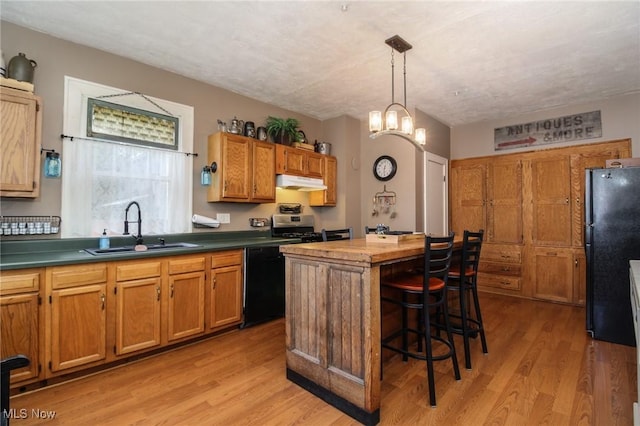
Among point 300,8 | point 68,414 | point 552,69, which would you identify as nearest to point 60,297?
point 68,414

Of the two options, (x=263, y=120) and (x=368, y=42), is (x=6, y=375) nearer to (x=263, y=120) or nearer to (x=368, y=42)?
(x=368, y=42)

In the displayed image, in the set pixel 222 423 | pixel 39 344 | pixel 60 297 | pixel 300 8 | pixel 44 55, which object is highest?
pixel 300 8

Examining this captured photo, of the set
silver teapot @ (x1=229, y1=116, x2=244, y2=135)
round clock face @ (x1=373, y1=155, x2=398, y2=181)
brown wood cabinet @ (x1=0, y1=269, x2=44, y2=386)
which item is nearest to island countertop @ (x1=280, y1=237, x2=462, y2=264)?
brown wood cabinet @ (x1=0, y1=269, x2=44, y2=386)

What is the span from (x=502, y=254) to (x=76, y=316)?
17.1ft

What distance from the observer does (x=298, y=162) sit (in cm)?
428

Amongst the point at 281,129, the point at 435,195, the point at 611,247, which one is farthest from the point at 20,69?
the point at 611,247

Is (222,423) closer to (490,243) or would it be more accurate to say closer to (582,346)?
(582,346)

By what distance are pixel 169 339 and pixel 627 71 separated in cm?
523

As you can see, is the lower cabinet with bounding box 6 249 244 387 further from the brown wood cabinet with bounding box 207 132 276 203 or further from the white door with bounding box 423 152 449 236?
the white door with bounding box 423 152 449 236

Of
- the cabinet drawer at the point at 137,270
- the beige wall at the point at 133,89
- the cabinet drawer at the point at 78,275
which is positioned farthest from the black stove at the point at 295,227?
the cabinet drawer at the point at 78,275

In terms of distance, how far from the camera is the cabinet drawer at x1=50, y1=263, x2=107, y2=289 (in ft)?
7.19

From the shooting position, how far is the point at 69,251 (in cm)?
263

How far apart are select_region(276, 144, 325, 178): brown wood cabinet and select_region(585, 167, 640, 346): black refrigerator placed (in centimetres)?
309

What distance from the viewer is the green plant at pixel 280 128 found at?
13.4 feet
